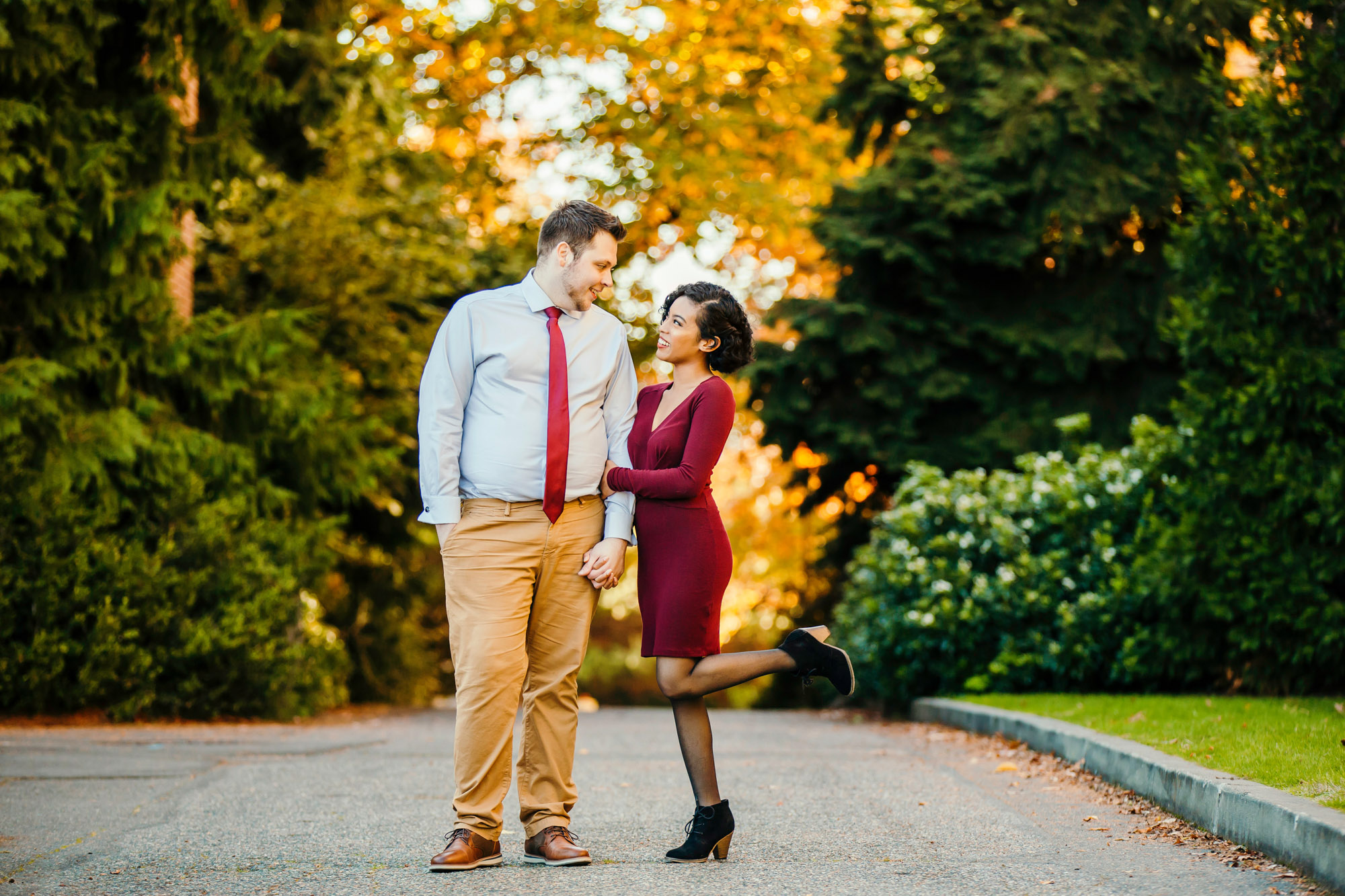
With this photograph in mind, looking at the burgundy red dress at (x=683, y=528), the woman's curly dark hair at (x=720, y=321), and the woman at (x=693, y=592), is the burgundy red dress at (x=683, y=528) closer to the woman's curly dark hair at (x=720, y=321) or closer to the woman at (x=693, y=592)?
A: the woman at (x=693, y=592)

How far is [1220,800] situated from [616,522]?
239 cm

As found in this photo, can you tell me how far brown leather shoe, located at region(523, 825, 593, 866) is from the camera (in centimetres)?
418

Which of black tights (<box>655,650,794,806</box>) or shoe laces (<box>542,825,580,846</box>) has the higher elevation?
black tights (<box>655,650,794,806</box>)

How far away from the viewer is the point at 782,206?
17.6 metres

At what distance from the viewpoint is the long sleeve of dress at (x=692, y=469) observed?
432 cm

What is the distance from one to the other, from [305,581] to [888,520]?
16.5ft

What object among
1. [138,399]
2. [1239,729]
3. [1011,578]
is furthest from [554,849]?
[138,399]

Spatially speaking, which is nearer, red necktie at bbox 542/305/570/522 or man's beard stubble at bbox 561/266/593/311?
red necktie at bbox 542/305/570/522

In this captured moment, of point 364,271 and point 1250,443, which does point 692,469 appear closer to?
point 1250,443

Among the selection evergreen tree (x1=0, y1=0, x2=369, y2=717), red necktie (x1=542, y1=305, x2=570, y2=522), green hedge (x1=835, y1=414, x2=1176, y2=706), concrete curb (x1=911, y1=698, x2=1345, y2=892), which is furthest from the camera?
green hedge (x1=835, y1=414, x2=1176, y2=706)

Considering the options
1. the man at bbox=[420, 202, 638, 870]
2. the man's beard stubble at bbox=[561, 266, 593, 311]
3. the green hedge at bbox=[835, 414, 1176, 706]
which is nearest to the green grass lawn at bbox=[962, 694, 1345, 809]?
the green hedge at bbox=[835, 414, 1176, 706]

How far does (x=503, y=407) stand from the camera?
168 inches

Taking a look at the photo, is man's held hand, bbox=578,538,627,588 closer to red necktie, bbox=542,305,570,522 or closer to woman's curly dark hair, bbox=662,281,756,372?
red necktie, bbox=542,305,570,522

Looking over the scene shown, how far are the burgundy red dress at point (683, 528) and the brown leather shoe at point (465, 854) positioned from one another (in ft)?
2.73
